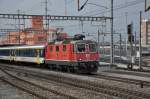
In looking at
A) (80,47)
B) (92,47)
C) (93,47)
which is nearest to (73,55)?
(80,47)

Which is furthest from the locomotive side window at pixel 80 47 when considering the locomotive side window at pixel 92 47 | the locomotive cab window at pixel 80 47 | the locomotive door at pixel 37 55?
the locomotive door at pixel 37 55

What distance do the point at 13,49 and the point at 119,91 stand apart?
41.2 m

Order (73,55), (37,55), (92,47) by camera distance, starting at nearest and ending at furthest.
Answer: (73,55)
(92,47)
(37,55)

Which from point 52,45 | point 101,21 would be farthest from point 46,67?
Result: point 101,21

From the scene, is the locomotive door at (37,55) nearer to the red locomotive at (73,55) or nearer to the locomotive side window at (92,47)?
the red locomotive at (73,55)

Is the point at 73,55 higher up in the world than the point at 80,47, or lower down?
lower down

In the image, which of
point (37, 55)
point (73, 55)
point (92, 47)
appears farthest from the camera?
point (37, 55)

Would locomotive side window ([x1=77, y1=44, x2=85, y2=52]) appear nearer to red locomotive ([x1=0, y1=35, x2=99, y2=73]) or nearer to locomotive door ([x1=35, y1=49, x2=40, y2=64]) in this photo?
red locomotive ([x1=0, y1=35, x2=99, y2=73])

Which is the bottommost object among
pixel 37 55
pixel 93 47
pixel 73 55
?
pixel 37 55

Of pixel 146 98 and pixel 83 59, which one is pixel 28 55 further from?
pixel 146 98

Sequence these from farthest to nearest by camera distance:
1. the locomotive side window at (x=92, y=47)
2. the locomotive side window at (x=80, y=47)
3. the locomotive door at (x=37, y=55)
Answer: the locomotive door at (x=37, y=55) → the locomotive side window at (x=92, y=47) → the locomotive side window at (x=80, y=47)

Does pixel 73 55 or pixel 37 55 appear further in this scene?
pixel 37 55

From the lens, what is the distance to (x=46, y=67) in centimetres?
4347

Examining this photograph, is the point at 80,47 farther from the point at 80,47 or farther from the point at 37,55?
the point at 37,55
